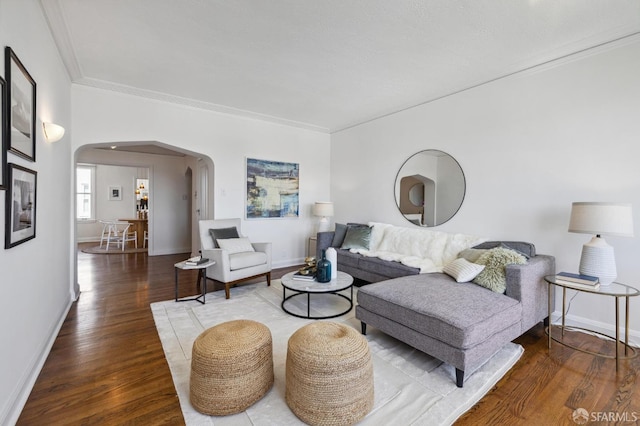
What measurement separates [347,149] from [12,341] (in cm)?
486

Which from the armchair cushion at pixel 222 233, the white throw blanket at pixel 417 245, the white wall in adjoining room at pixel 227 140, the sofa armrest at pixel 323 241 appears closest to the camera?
the white throw blanket at pixel 417 245

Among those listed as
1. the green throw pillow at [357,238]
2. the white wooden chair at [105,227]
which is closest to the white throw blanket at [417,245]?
the green throw pillow at [357,238]

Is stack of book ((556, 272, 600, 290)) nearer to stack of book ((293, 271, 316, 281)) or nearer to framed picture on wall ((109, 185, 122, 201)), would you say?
stack of book ((293, 271, 316, 281))

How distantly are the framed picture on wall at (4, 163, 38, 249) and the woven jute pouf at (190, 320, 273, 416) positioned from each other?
1.19 meters

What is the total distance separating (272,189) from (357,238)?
182 cm

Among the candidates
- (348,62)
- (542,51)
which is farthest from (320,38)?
(542,51)

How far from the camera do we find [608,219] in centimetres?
225

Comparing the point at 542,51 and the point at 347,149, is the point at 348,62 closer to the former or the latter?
the point at 542,51

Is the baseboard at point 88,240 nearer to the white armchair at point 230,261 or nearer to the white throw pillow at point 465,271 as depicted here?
the white armchair at point 230,261

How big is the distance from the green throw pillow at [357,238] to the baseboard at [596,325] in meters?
2.28

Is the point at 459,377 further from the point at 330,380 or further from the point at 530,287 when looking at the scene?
the point at 530,287

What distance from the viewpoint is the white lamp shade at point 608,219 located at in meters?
2.24

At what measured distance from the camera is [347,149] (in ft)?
18.0

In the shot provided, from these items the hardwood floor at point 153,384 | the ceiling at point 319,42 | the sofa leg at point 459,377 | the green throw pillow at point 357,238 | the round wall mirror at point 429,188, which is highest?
the ceiling at point 319,42
